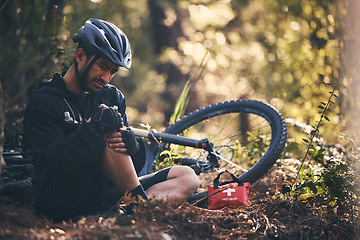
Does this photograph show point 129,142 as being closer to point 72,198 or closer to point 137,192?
point 137,192

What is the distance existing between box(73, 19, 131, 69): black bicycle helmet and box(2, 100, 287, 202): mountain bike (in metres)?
0.93

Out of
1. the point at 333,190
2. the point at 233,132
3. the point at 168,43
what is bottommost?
the point at 333,190

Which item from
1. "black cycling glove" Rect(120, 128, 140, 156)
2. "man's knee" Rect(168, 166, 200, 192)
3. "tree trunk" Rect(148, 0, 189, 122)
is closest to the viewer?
"black cycling glove" Rect(120, 128, 140, 156)

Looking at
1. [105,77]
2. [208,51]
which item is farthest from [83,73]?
[208,51]

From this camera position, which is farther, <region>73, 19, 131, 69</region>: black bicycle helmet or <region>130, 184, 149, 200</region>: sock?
<region>73, 19, 131, 69</region>: black bicycle helmet

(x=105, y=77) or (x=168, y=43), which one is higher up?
(x=168, y=43)

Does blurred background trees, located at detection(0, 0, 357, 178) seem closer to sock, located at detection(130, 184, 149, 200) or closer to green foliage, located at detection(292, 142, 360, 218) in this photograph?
green foliage, located at detection(292, 142, 360, 218)

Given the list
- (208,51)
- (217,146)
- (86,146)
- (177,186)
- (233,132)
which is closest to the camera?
(86,146)

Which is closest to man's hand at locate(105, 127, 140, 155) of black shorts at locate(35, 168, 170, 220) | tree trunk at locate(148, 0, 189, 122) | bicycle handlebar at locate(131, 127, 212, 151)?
Result: black shorts at locate(35, 168, 170, 220)

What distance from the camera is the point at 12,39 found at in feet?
16.9

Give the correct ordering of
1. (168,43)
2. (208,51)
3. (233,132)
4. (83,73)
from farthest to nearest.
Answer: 1. (168,43)
2. (208,51)
3. (233,132)
4. (83,73)

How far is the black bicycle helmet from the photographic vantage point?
3111mm

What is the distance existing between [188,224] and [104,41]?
4.74 ft

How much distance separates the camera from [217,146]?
428 cm
